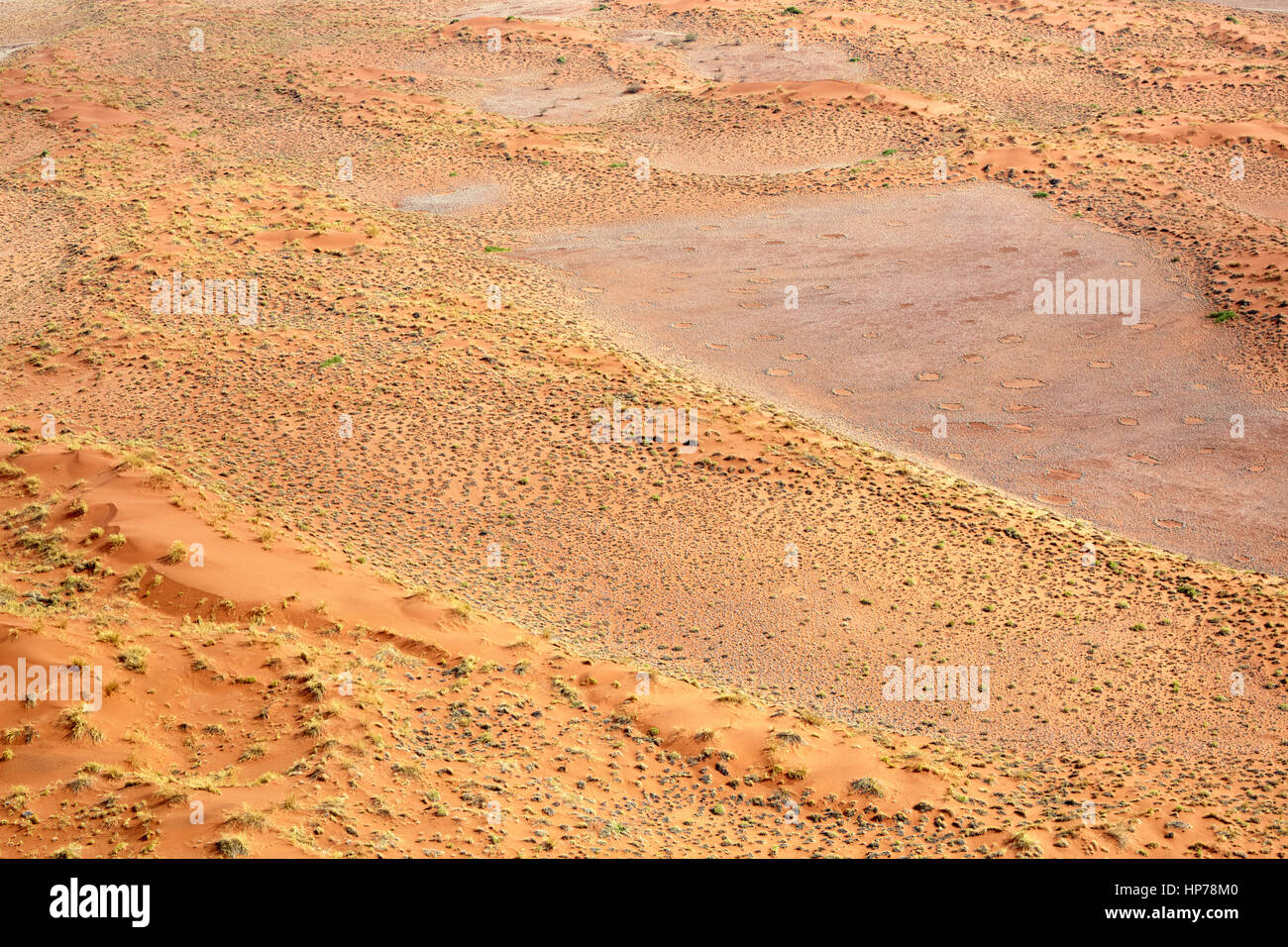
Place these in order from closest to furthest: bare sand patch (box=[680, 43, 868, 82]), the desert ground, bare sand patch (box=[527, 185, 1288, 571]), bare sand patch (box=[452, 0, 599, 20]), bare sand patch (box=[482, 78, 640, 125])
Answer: the desert ground → bare sand patch (box=[527, 185, 1288, 571]) → bare sand patch (box=[482, 78, 640, 125]) → bare sand patch (box=[680, 43, 868, 82]) → bare sand patch (box=[452, 0, 599, 20])

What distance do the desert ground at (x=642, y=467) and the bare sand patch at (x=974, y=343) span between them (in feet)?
0.40

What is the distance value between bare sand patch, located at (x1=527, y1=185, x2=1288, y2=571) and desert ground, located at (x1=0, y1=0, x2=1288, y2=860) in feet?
0.40

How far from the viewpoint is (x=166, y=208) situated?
89.2 ft

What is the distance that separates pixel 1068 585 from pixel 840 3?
125ft

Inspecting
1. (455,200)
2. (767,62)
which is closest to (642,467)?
(455,200)

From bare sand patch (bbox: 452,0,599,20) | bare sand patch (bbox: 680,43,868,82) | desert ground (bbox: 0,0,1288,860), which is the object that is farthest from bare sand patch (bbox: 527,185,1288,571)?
bare sand patch (bbox: 452,0,599,20)

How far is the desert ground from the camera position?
1125 centimetres

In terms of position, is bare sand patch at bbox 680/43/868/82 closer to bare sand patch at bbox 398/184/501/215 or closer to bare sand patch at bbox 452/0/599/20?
bare sand patch at bbox 452/0/599/20

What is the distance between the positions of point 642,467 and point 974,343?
903cm

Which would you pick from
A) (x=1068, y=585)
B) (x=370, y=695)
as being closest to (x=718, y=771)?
(x=370, y=695)

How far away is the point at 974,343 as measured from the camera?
23656mm

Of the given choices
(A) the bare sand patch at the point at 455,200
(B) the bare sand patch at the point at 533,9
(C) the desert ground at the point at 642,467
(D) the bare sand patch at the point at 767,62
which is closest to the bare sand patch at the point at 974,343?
(C) the desert ground at the point at 642,467

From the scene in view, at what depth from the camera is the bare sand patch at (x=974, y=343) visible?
19281mm
